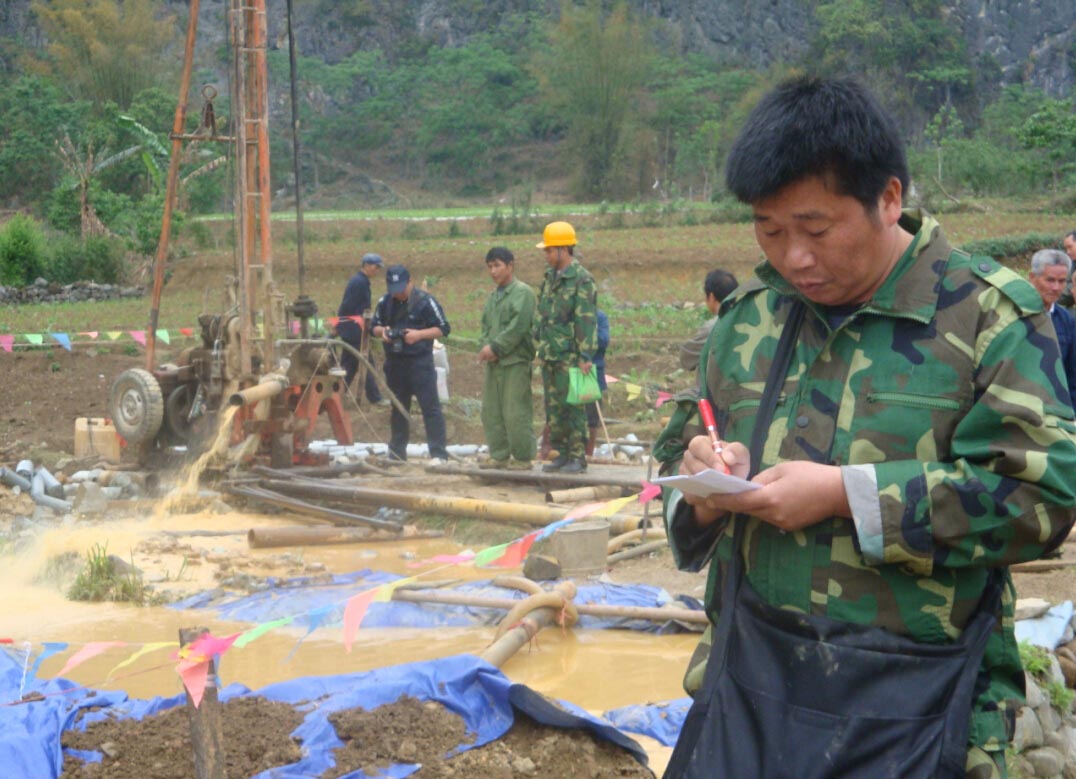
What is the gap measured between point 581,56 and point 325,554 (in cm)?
5085

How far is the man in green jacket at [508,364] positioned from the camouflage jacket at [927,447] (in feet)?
29.1

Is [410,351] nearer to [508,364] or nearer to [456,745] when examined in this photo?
[508,364]

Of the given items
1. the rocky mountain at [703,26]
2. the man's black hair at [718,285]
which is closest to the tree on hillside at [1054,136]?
the rocky mountain at [703,26]

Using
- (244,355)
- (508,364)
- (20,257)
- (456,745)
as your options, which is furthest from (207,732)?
(20,257)

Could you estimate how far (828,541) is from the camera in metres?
2.28

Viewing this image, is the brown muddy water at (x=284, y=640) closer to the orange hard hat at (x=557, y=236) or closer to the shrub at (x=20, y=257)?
the orange hard hat at (x=557, y=236)

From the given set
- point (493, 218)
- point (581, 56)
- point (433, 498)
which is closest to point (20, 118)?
point (493, 218)

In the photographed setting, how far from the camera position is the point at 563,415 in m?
11.3

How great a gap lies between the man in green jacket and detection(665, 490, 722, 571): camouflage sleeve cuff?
8698mm

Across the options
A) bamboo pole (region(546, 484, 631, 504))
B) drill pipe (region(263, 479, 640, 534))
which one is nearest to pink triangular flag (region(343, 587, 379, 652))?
drill pipe (region(263, 479, 640, 534))

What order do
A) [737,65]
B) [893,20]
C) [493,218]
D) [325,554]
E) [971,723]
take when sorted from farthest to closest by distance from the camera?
[737,65] → [893,20] → [493,218] → [325,554] → [971,723]

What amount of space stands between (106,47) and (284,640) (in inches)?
1802

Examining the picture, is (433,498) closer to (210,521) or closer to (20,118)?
(210,521)

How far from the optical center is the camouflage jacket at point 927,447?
214 cm
